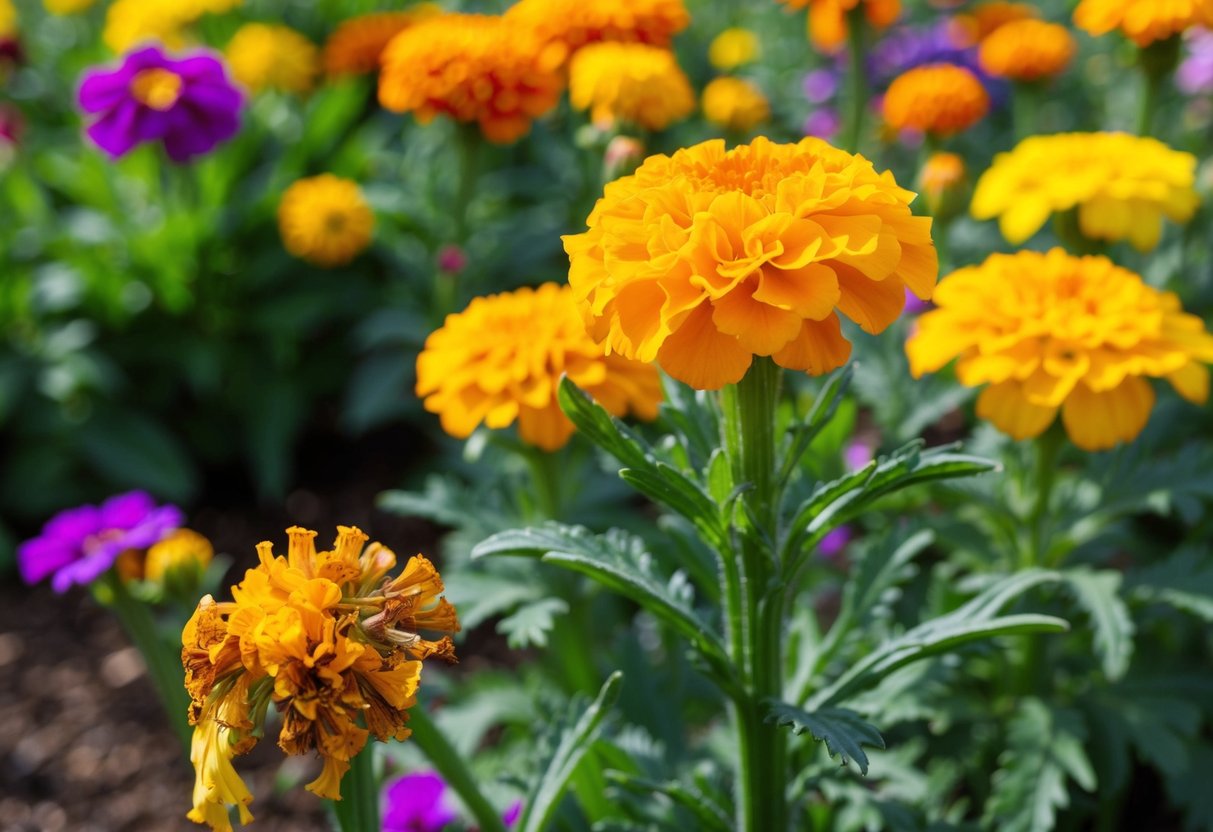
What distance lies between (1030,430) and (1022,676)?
0.54 m

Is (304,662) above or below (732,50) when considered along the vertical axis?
above

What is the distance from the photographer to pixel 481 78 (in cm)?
228

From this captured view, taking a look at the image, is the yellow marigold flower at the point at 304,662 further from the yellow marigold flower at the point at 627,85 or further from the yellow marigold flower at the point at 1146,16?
the yellow marigold flower at the point at 1146,16

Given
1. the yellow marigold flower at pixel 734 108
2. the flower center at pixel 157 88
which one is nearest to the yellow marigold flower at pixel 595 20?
the yellow marigold flower at pixel 734 108

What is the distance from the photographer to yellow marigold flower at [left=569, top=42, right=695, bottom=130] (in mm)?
2223

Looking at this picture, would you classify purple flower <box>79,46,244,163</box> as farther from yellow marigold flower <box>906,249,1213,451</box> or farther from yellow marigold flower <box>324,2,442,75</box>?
yellow marigold flower <box>906,249,1213,451</box>

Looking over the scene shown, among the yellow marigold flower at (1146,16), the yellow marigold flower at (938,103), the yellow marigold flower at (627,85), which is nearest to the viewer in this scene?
the yellow marigold flower at (1146,16)

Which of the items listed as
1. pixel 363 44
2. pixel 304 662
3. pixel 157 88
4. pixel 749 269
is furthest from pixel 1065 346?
pixel 363 44

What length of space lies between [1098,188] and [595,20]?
101 cm

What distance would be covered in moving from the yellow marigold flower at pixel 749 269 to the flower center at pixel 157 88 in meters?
1.93

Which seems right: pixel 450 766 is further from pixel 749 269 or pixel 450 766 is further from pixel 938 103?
pixel 938 103

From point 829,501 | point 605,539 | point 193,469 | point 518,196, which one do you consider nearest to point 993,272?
point 829,501

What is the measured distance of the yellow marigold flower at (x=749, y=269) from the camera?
3.43 feet

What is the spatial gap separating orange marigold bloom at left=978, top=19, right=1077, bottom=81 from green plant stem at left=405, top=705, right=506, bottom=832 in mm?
2042
